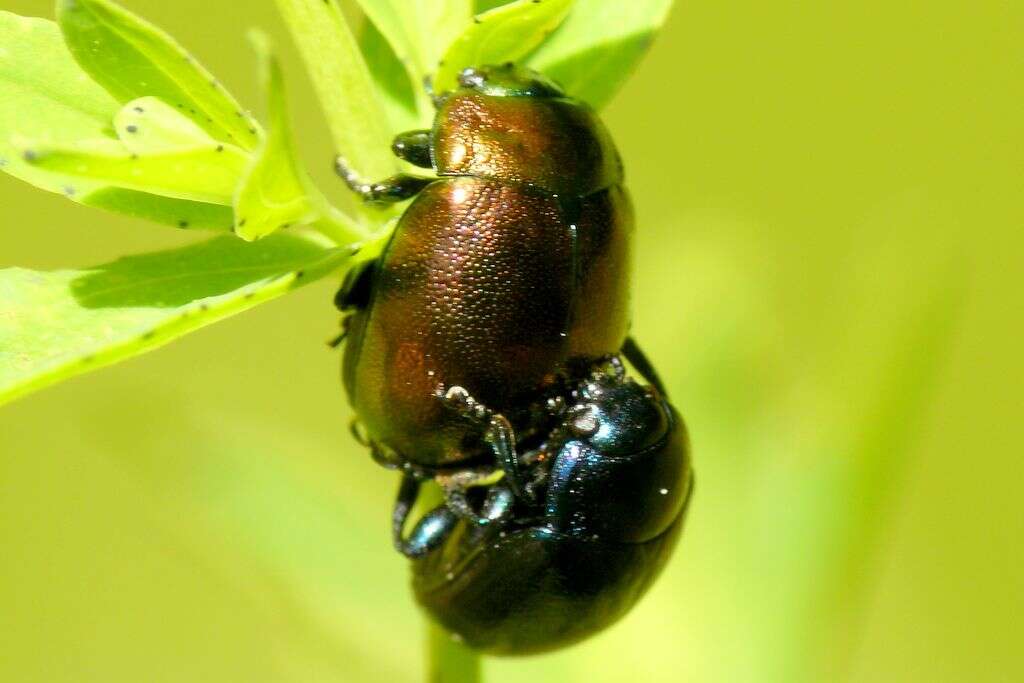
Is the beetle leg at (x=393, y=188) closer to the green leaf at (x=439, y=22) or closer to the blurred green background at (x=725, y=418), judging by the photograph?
the green leaf at (x=439, y=22)

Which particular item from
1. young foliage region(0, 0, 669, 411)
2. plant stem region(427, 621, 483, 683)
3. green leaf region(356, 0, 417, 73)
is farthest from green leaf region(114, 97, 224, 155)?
plant stem region(427, 621, 483, 683)

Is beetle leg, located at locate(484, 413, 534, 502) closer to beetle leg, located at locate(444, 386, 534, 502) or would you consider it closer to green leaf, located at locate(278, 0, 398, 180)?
beetle leg, located at locate(444, 386, 534, 502)

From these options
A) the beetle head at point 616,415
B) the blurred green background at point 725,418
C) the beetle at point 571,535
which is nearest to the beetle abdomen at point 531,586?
the beetle at point 571,535

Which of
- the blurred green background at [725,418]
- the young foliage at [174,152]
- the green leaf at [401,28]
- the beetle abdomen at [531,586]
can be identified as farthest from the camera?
the blurred green background at [725,418]

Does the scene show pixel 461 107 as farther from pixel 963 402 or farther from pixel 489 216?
pixel 963 402

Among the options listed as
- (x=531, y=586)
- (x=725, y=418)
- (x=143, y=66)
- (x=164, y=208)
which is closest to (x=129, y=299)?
(x=164, y=208)

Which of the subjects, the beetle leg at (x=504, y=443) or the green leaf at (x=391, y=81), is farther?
the green leaf at (x=391, y=81)
